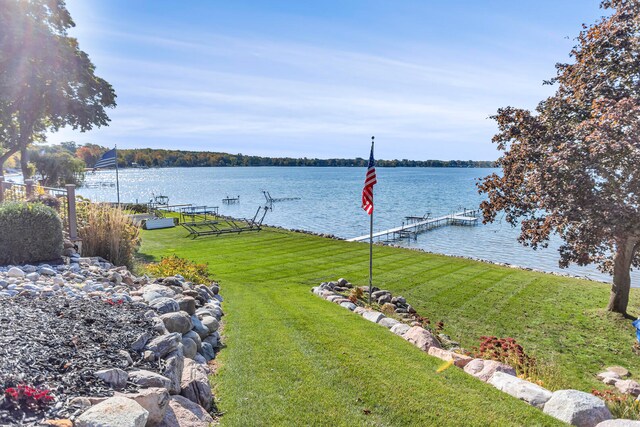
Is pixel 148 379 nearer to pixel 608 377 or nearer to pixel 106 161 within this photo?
pixel 608 377

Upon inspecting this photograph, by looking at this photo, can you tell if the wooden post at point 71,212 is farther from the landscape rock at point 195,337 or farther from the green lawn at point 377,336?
the landscape rock at point 195,337

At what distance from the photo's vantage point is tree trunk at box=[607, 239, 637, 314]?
35.0 feet

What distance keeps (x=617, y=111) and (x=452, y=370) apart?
5903mm

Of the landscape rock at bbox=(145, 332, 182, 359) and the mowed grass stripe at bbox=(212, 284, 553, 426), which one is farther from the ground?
the landscape rock at bbox=(145, 332, 182, 359)

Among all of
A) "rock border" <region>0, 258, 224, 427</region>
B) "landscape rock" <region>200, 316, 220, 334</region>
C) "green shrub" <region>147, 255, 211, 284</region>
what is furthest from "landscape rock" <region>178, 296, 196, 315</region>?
"green shrub" <region>147, 255, 211, 284</region>

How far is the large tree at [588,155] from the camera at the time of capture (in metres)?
7.54

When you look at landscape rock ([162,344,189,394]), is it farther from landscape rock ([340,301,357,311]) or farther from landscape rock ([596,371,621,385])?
landscape rock ([596,371,621,385])

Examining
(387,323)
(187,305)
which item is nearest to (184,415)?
(187,305)

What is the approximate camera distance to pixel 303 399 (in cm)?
408

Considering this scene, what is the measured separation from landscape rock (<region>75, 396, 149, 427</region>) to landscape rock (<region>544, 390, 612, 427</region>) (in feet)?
12.8

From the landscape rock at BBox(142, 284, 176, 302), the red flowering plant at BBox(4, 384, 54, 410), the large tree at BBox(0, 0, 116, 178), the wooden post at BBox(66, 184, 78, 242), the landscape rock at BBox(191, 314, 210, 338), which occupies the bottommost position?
the landscape rock at BBox(191, 314, 210, 338)

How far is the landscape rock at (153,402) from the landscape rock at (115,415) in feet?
0.56

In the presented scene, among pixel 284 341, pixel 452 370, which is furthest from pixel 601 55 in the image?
pixel 284 341

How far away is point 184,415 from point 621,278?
11676 mm
